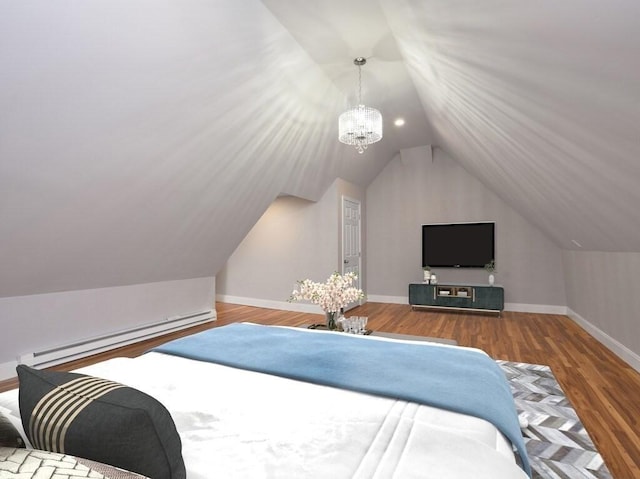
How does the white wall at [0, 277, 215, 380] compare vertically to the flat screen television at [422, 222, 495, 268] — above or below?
below

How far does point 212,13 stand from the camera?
7.36 ft

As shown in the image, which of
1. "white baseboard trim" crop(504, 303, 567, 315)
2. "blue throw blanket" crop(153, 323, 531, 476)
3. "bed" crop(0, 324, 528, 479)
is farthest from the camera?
"white baseboard trim" crop(504, 303, 567, 315)

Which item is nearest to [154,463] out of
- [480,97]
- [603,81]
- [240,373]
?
[240,373]

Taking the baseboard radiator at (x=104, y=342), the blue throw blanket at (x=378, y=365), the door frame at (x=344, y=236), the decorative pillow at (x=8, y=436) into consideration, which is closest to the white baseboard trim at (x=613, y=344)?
the blue throw blanket at (x=378, y=365)

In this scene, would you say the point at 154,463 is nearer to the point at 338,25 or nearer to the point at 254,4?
the point at 254,4

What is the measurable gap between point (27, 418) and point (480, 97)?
3.16m

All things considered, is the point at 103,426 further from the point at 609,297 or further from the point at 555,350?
the point at 609,297

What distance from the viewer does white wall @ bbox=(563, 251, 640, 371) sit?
3.06 m

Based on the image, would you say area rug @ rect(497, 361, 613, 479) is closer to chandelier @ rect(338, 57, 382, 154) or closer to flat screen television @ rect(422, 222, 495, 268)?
chandelier @ rect(338, 57, 382, 154)

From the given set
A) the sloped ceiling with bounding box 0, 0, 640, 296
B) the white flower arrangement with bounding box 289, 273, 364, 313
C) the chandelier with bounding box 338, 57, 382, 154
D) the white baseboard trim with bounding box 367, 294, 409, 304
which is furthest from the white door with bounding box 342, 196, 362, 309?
the white flower arrangement with bounding box 289, 273, 364, 313

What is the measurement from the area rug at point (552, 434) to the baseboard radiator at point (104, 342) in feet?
13.2

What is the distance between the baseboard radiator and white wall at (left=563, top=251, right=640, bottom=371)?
5.14 metres

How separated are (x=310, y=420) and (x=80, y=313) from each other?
3.63 metres

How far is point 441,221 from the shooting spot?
636 cm
